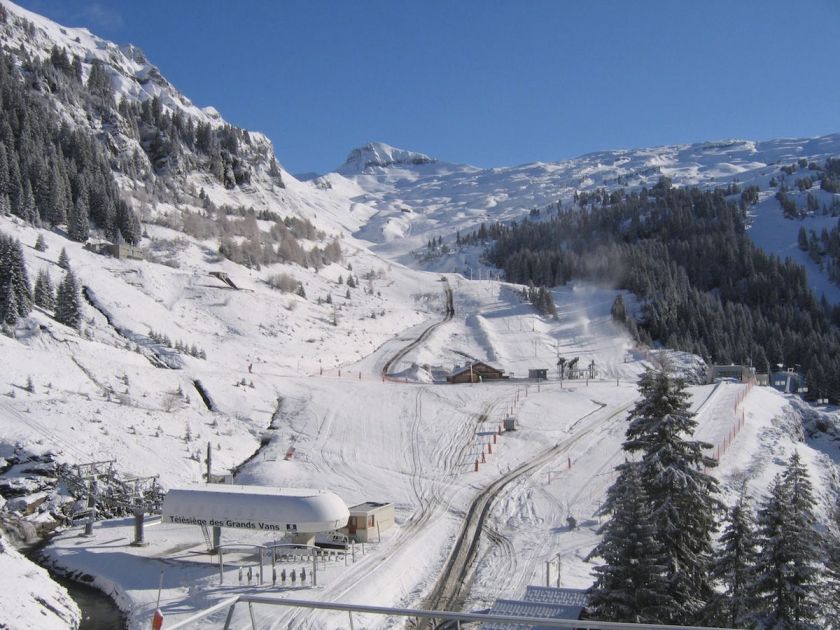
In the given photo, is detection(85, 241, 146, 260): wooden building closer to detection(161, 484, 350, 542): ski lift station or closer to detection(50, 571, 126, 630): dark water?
detection(161, 484, 350, 542): ski lift station

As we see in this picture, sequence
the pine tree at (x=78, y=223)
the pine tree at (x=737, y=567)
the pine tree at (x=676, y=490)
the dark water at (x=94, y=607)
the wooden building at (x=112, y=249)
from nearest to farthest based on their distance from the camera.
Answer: the pine tree at (x=737, y=567)
the pine tree at (x=676, y=490)
the dark water at (x=94, y=607)
the wooden building at (x=112, y=249)
the pine tree at (x=78, y=223)

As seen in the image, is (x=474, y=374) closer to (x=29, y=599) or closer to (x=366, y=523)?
(x=366, y=523)

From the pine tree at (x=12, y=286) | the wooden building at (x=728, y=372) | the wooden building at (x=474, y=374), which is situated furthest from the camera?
the wooden building at (x=728, y=372)

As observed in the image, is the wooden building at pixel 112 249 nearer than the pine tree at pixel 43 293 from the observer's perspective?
No

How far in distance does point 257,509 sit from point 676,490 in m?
17.3

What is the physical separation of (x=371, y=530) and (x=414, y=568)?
375 centimetres

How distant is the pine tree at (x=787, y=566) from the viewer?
17.0m

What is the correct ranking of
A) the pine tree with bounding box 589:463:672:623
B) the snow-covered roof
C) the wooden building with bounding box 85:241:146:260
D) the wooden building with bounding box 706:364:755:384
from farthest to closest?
the wooden building with bounding box 706:364:755:384 → the wooden building with bounding box 85:241:146:260 → the snow-covered roof → the pine tree with bounding box 589:463:672:623

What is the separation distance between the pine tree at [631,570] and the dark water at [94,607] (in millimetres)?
17007

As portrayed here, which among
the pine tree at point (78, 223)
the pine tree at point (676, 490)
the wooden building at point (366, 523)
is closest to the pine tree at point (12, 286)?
the wooden building at point (366, 523)

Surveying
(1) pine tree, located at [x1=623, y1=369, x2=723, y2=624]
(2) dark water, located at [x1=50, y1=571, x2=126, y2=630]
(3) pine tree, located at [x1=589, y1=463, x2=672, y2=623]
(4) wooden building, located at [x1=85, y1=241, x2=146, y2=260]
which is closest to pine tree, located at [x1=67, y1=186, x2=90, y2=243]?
(4) wooden building, located at [x1=85, y1=241, x2=146, y2=260]

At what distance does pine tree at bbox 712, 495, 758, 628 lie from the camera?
58.4ft

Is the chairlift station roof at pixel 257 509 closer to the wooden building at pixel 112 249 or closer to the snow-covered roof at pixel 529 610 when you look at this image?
the snow-covered roof at pixel 529 610

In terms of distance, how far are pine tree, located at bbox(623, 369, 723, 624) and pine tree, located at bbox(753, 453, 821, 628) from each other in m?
2.43
